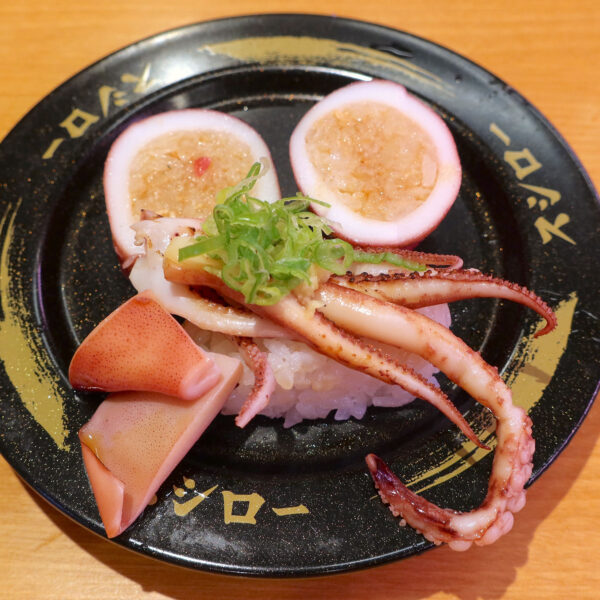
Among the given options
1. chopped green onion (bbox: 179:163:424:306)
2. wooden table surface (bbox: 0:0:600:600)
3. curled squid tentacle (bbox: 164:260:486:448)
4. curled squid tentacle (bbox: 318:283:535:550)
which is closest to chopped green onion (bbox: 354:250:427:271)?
chopped green onion (bbox: 179:163:424:306)

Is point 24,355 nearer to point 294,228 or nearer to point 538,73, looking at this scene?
point 294,228

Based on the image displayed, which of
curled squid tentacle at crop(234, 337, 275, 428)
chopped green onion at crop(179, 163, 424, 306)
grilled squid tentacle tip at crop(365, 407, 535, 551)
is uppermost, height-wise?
chopped green onion at crop(179, 163, 424, 306)

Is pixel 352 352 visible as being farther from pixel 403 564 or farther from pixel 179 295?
pixel 403 564

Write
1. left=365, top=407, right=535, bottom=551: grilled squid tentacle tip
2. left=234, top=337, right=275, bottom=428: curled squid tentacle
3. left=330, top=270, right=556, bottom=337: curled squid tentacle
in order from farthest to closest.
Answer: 1. left=330, top=270, right=556, bottom=337: curled squid tentacle
2. left=234, top=337, right=275, bottom=428: curled squid tentacle
3. left=365, top=407, right=535, bottom=551: grilled squid tentacle tip

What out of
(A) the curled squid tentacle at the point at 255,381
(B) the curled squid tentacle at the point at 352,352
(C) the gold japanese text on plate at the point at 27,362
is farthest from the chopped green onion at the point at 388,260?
(C) the gold japanese text on plate at the point at 27,362

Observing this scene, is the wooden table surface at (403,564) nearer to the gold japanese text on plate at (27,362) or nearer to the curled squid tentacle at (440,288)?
the gold japanese text on plate at (27,362)

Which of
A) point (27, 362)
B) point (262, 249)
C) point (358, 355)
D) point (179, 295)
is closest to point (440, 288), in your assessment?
point (358, 355)

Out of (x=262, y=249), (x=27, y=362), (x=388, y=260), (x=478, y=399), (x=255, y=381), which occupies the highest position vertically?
(x=262, y=249)

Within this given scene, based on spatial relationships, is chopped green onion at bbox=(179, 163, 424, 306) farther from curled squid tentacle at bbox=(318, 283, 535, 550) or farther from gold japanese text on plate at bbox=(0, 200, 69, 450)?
gold japanese text on plate at bbox=(0, 200, 69, 450)
